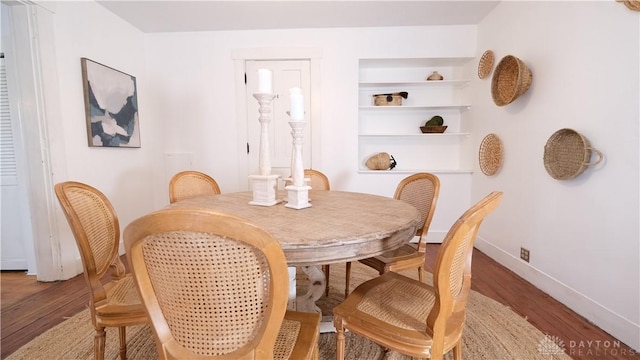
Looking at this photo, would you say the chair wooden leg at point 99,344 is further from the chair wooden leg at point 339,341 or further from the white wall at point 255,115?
the white wall at point 255,115

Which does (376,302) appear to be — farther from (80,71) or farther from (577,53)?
(80,71)

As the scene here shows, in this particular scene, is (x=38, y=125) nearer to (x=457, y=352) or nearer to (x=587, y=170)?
(x=457, y=352)

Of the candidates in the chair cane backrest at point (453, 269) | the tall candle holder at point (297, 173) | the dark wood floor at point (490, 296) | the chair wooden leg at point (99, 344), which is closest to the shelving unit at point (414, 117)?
the dark wood floor at point (490, 296)

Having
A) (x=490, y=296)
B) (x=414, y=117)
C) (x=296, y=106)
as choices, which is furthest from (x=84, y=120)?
(x=490, y=296)

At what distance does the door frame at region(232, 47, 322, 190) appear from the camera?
10.1 ft

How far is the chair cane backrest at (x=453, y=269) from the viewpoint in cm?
79

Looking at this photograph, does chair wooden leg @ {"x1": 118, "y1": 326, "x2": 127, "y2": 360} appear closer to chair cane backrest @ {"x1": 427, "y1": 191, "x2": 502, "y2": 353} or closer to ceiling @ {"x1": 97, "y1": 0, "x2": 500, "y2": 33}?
chair cane backrest @ {"x1": 427, "y1": 191, "x2": 502, "y2": 353}

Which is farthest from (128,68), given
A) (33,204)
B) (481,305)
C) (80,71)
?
(481,305)

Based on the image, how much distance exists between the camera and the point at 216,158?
327cm

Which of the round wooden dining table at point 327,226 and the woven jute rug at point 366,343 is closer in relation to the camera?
the round wooden dining table at point 327,226

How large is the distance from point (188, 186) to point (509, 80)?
9.04 feet

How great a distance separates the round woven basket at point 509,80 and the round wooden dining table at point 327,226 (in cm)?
158

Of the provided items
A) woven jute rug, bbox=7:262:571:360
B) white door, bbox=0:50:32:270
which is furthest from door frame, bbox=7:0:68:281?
woven jute rug, bbox=7:262:571:360
